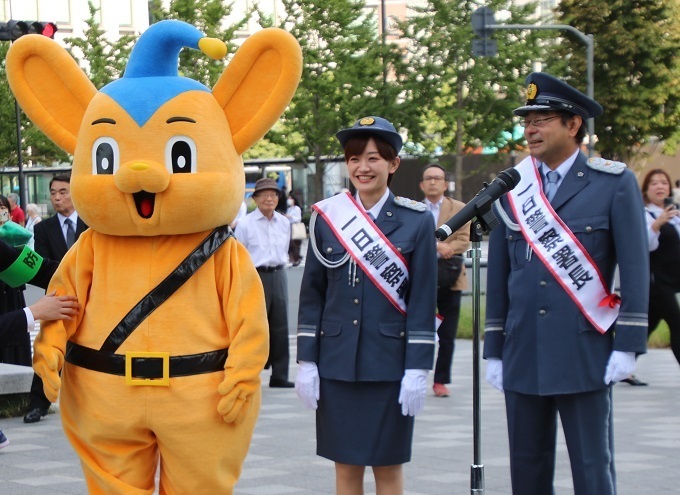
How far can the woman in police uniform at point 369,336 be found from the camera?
5.52 meters

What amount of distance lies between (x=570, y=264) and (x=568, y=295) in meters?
0.13

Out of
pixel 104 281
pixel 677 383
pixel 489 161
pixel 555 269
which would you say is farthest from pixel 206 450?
pixel 489 161

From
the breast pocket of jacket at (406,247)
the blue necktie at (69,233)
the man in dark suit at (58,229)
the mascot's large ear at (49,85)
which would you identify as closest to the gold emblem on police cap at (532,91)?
the breast pocket of jacket at (406,247)

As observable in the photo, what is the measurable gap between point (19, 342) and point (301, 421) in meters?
2.35

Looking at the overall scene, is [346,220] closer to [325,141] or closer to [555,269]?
[555,269]

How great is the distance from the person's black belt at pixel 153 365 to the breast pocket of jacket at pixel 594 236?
1.57 m

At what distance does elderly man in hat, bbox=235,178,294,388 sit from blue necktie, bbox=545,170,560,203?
6.06 metres

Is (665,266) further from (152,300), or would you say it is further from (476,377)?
(152,300)

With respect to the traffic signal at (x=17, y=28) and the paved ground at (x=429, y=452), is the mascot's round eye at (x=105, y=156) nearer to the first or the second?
the paved ground at (x=429, y=452)

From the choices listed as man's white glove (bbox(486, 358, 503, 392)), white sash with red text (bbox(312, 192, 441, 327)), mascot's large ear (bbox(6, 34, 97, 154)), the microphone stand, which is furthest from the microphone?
mascot's large ear (bbox(6, 34, 97, 154))

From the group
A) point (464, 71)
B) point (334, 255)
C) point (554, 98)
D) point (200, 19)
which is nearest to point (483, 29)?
point (464, 71)

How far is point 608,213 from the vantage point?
205 inches

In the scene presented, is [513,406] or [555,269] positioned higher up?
[555,269]

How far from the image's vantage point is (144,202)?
16.9 feet
